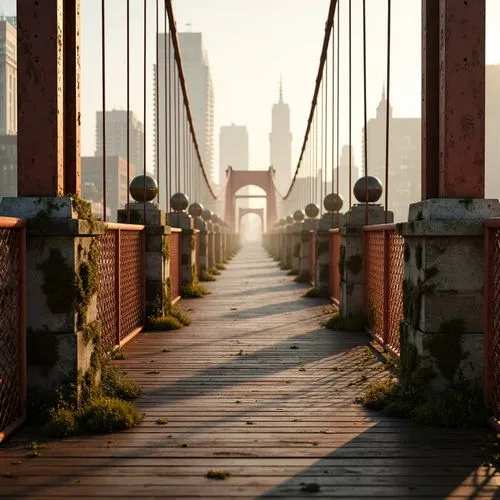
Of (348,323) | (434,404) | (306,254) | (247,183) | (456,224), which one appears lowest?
(348,323)

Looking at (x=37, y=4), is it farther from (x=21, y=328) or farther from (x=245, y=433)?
(x=245, y=433)

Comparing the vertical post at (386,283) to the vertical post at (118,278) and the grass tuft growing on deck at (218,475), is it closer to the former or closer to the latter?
the vertical post at (118,278)

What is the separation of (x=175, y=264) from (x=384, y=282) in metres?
5.62

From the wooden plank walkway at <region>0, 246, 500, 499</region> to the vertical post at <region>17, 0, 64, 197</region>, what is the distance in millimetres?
1564

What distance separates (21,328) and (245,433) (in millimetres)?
1464

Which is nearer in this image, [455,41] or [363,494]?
[363,494]

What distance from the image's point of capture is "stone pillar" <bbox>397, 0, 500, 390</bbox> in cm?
446

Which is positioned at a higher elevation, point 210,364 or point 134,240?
point 134,240

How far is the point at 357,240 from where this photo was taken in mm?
8672

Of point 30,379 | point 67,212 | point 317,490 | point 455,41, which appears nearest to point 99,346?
point 30,379

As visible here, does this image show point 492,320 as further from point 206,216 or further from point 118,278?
point 206,216

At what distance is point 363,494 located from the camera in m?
3.14

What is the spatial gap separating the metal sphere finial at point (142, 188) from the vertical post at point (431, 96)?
15.0ft

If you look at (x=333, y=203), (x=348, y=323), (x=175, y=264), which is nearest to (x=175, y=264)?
(x=175, y=264)
